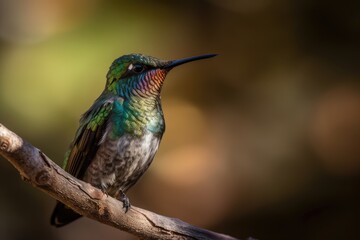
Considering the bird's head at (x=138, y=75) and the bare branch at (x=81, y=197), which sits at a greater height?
the bird's head at (x=138, y=75)

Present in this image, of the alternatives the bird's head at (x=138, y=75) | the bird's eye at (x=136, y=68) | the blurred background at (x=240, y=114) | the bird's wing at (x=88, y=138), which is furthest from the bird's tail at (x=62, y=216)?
the blurred background at (x=240, y=114)

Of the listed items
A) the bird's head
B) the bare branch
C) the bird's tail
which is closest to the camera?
the bare branch

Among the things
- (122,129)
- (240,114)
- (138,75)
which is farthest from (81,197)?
(240,114)

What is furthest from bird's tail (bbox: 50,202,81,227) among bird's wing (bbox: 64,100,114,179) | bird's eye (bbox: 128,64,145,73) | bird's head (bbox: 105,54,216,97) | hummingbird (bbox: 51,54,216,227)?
bird's eye (bbox: 128,64,145,73)

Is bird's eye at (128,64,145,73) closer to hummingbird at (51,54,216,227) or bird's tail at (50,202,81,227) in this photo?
hummingbird at (51,54,216,227)

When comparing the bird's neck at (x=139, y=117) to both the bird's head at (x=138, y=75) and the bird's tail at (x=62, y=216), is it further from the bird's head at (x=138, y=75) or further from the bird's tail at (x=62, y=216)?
the bird's tail at (x=62, y=216)

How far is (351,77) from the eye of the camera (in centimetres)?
528

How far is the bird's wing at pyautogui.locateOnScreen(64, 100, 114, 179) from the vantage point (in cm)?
314

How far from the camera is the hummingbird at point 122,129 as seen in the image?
10.2 feet

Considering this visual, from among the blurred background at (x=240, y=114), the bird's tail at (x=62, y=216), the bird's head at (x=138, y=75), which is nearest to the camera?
the bird's head at (x=138, y=75)

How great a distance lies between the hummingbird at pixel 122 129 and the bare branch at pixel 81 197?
34cm

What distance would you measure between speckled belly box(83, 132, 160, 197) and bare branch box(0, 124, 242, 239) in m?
0.45

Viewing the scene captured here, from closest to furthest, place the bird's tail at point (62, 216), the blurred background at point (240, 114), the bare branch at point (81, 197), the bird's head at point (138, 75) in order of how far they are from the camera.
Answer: the bare branch at point (81, 197) → the bird's head at point (138, 75) → the bird's tail at point (62, 216) → the blurred background at point (240, 114)

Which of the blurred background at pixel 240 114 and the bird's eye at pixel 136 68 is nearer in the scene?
the bird's eye at pixel 136 68
